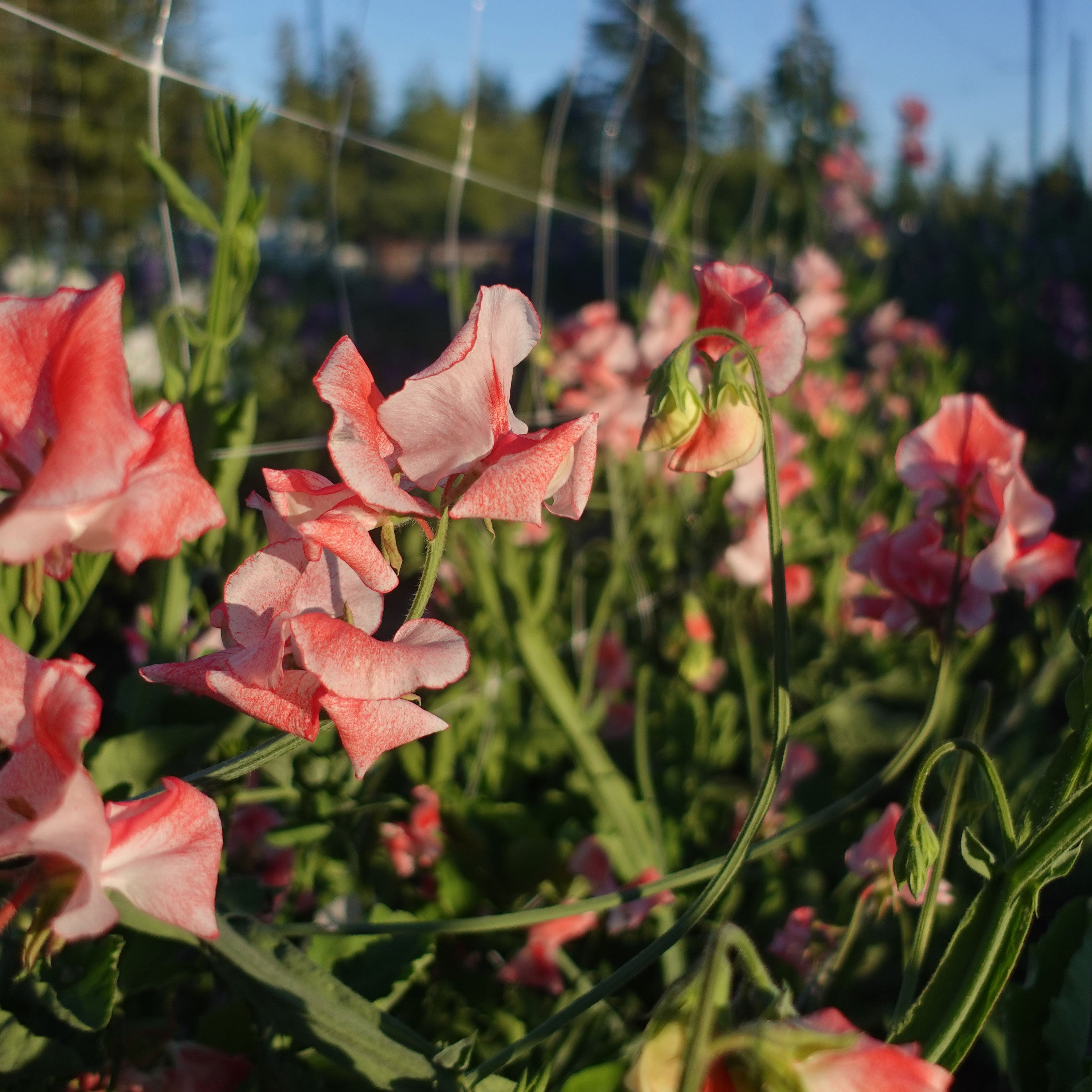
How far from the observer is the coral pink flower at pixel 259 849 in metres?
0.70

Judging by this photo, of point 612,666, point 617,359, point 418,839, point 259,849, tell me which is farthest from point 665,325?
point 259,849

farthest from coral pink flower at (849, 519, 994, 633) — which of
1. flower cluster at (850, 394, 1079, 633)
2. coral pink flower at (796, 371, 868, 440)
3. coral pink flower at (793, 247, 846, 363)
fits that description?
coral pink flower at (793, 247, 846, 363)

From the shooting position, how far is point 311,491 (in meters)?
0.34

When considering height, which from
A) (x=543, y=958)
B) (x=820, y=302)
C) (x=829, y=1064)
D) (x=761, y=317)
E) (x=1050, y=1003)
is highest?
(x=820, y=302)

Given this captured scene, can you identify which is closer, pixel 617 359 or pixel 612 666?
pixel 612 666

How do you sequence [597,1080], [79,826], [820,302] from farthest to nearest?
1. [820,302]
2. [597,1080]
3. [79,826]

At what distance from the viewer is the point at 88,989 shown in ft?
1.38

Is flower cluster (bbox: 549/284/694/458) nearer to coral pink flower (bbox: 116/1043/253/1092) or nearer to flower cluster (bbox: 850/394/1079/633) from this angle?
flower cluster (bbox: 850/394/1079/633)

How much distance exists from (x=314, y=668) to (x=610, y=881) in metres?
0.57

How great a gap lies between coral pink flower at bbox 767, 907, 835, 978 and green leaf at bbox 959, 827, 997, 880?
11.4 inches

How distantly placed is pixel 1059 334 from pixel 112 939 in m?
3.25

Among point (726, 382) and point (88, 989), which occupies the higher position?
point (726, 382)

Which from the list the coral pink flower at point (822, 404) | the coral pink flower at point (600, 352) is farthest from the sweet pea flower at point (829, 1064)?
the coral pink flower at point (822, 404)

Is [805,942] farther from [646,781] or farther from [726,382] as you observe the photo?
[726,382]
